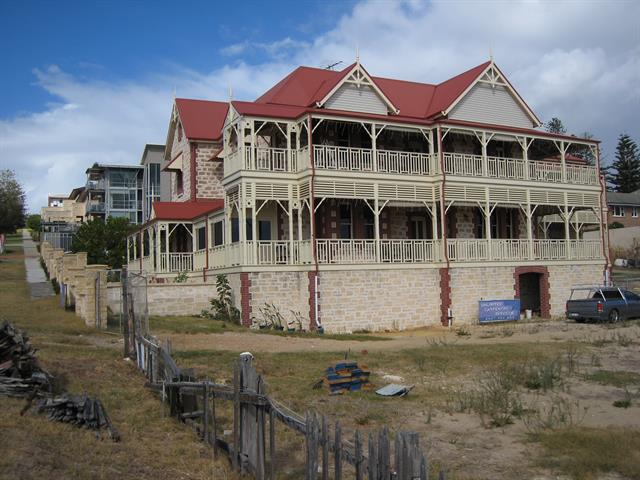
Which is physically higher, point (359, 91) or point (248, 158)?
point (359, 91)

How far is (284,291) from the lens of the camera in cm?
2531

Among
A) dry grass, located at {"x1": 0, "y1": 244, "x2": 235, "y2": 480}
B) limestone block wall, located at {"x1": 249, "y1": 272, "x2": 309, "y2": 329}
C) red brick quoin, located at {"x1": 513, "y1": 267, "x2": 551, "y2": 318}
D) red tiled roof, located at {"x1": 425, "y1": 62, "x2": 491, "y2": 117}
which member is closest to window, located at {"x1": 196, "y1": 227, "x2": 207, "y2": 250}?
limestone block wall, located at {"x1": 249, "y1": 272, "x2": 309, "y2": 329}

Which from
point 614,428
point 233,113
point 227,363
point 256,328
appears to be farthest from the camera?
point 233,113

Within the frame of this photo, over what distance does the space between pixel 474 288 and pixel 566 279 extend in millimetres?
5771

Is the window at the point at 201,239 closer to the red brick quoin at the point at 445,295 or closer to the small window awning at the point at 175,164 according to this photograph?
the small window awning at the point at 175,164

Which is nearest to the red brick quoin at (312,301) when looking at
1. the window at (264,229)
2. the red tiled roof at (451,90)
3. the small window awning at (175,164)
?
the window at (264,229)

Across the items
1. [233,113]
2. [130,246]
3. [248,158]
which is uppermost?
[233,113]

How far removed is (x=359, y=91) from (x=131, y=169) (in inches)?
1948

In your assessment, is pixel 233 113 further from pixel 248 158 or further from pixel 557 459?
pixel 557 459

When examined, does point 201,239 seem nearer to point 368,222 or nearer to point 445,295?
point 368,222

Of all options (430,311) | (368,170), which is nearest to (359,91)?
(368,170)

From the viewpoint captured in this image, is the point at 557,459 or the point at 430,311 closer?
the point at 557,459

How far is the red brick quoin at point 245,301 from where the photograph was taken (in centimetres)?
2456

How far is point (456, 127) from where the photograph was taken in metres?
29.0
